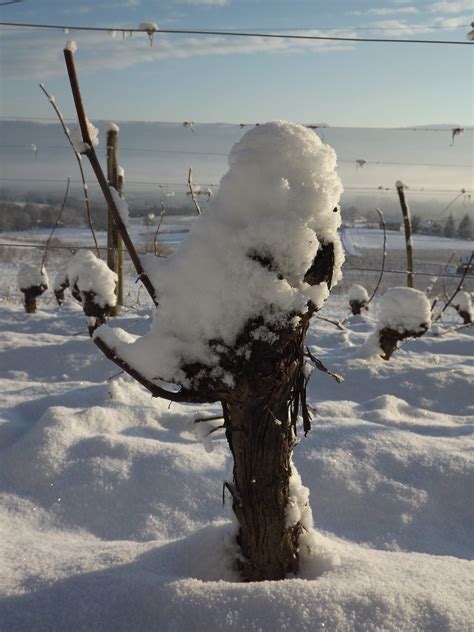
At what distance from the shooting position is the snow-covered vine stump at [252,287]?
1.35m

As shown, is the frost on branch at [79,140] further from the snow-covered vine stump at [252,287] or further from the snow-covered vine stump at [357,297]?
the snow-covered vine stump at [357,297]

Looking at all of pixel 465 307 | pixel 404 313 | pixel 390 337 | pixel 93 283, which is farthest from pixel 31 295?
pixel 465 307

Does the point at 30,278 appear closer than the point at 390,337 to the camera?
No

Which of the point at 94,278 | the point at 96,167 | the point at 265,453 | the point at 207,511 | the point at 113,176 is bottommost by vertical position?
the point at 207,511

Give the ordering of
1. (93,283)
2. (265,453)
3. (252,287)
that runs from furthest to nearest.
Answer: (93,283) < (265,453) < (252,287)

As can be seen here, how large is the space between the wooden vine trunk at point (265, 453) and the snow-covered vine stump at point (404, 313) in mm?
3466

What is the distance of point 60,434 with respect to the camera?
2867mm

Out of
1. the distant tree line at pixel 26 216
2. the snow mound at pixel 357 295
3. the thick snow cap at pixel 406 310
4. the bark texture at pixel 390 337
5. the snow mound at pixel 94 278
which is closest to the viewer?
the thick snow cap at pixel 406 310

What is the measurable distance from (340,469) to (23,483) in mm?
1483

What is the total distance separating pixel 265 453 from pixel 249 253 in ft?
1.81

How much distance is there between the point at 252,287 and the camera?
1.34 meters

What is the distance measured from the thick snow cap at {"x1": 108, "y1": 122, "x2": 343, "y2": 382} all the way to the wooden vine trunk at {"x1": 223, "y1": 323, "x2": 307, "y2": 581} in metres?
0.10

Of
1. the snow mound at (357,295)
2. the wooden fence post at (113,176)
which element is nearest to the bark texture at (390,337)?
the snow mound at (357,295)

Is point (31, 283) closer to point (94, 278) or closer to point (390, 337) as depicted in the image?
point (94, 278)
